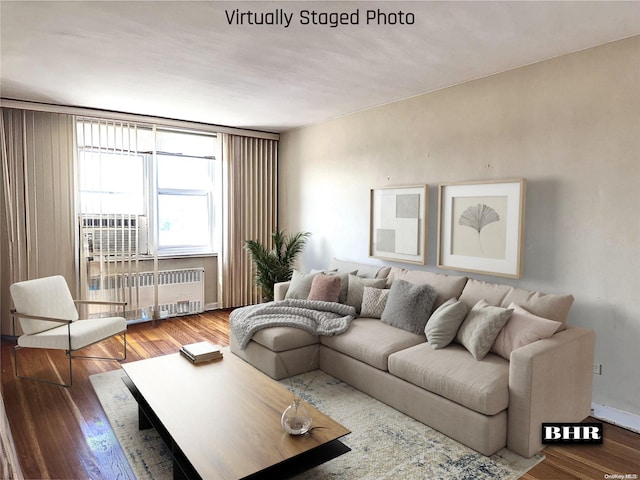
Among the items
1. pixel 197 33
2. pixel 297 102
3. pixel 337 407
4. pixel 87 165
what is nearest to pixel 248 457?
pixel 337 407

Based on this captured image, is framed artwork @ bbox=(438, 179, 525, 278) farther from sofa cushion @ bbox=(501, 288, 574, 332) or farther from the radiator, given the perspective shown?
the radiator

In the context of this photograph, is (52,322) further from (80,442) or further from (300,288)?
(300,288)

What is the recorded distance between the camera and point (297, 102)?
434cm

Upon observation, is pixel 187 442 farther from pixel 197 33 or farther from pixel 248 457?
pixel 197 33

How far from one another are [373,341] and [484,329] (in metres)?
0.84

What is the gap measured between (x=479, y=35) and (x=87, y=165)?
432cm

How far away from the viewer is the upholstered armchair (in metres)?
3.37

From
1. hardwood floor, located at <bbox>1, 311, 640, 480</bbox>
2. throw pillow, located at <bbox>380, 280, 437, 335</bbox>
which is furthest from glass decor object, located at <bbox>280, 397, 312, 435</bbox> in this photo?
throw pillow, located at <bbox>380, 280, 437, 335</bbox>

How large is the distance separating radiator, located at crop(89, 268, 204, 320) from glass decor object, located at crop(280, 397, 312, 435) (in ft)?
12.0

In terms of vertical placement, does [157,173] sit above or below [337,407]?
above

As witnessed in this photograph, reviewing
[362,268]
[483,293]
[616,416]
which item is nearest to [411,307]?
[483,293]

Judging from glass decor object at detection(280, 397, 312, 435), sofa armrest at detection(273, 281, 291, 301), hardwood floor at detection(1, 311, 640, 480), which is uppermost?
sofa armrest at detection(273, 281, 291, 301)

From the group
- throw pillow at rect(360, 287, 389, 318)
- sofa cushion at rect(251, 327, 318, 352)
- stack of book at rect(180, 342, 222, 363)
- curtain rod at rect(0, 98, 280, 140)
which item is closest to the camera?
stack of book at rect(180, 342, 222, 363)

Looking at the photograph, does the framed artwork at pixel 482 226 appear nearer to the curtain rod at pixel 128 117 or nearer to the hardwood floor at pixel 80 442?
the hardwood floor at pixel 80 442
